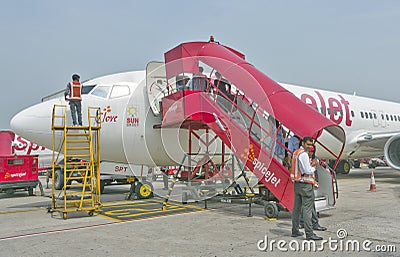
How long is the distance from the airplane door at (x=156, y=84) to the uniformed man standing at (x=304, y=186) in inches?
168

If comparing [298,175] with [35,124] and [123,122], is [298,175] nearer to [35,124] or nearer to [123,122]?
[123,122]

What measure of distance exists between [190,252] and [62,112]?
19.3ft

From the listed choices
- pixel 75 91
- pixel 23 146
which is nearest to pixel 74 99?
pixel 75 91

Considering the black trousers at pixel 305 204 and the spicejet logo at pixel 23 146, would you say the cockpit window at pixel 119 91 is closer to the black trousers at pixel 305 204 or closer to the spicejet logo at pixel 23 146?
the black trousers at pixel 305 204

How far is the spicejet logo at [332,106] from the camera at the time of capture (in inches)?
627

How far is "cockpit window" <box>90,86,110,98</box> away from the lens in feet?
33.1

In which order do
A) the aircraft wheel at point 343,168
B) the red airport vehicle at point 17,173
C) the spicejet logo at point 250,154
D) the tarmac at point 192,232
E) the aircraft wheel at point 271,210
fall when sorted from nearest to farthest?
1. the tarmac at point 192,232
2. the aircraft wheel at point 271,210
3. the spicejet logo at point 250,154
4. the red airport vehicle at point 17,173
5. the aircraft wheel at point 343,168

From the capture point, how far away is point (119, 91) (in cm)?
1005

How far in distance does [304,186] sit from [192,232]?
2068mm

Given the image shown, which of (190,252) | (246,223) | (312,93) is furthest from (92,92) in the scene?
(312,93)

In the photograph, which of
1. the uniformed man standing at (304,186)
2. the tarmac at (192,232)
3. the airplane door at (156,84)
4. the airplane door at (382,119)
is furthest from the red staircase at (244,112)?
the airplane door at (382,119)

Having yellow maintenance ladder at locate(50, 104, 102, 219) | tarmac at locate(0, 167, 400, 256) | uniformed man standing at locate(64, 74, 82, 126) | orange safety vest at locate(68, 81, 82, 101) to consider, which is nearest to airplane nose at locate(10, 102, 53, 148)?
yellow maintenance ladder at locate(50, 104, 102, 219)

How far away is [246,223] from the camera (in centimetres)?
748

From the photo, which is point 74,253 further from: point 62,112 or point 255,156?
point 62,112
